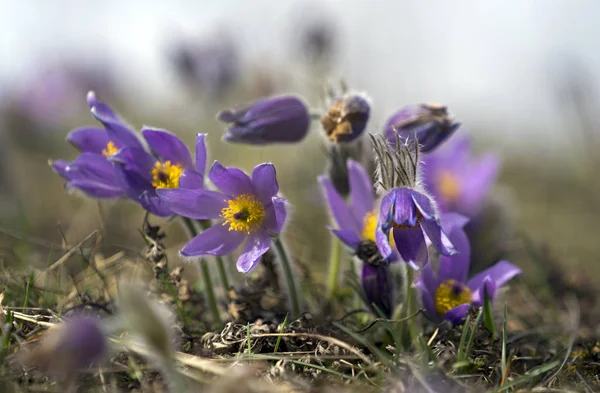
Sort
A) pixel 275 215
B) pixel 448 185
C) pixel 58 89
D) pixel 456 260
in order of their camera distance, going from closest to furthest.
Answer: pixel 275 215 < pixel 456 260 < pixel 448 185 < pixel 58 89

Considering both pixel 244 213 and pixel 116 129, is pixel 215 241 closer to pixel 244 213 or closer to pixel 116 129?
pixel 244 213

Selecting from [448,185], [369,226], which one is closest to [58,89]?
[448,185]

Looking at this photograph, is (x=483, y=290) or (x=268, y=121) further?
(x=268, y=121)

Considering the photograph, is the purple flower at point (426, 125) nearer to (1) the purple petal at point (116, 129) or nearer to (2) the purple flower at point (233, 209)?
(2) the purple flower at point (233, 209)

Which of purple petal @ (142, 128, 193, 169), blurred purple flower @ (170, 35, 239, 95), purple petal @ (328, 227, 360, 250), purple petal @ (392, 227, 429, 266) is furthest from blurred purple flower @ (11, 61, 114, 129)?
purple petal @ (392, 227, 429, 266)

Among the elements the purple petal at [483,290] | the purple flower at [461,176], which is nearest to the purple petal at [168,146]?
the purple petal at [483,290]

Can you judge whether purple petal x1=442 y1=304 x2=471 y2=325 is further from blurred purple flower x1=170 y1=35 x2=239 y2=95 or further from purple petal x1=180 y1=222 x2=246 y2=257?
blurred purple flower x1=170 y1=35 x2=239 y2=95

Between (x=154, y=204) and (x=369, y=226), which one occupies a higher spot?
(x=154, y=204)
